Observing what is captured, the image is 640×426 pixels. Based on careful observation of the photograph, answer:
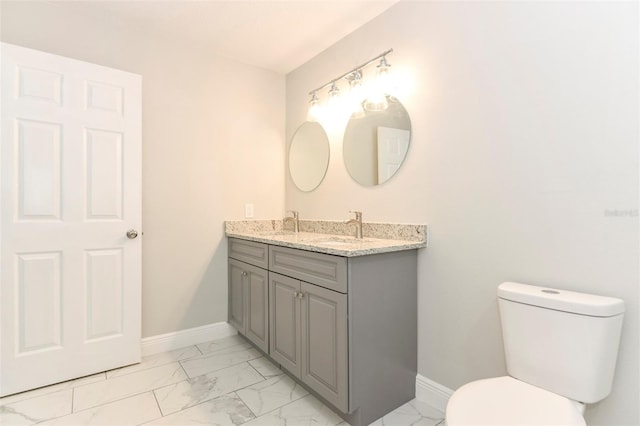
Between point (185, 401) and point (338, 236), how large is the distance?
4.35ft

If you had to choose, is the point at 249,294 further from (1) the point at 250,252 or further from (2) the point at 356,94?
(2) the point at 356,94

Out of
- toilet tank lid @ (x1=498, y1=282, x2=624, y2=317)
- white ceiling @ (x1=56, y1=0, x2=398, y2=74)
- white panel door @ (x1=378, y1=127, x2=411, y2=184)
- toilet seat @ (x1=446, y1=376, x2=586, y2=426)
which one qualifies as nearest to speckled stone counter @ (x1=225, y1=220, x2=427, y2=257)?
white panel door @ (x1=378, y1=127, x2=411, y2=184)

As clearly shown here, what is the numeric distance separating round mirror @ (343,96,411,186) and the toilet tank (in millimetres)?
978

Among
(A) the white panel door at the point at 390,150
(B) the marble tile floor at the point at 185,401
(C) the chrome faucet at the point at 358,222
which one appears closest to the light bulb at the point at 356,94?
(A) the white panel door at the point at 390,150

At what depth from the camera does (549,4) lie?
128cm

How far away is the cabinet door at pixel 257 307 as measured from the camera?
2049 mm

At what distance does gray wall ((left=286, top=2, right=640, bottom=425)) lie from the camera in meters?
1.13

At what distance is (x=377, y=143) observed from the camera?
2016 mm

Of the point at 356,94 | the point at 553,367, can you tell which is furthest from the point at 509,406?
the point at 356,94

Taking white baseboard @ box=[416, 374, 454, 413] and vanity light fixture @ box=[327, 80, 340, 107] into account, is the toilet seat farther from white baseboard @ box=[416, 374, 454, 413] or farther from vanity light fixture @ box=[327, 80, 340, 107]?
vanity light fixture @ box=[327, 80, 340, 107]

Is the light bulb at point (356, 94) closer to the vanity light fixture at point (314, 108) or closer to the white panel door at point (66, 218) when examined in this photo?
the vanity light fixture at point (314, 108)

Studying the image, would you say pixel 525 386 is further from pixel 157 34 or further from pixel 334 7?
pixel 157 34

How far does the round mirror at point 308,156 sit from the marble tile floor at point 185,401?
4.63 ft

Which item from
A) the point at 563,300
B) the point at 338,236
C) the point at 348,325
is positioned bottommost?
the point at 348,325
